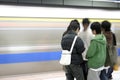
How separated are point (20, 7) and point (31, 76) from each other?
73.9 inches

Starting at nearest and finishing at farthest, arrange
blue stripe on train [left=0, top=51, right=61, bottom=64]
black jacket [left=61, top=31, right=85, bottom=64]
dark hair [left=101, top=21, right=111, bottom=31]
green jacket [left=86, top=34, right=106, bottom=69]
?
black jacket [left=61, top=31, right=85, bottom=64]
green jacket [left=86, top=34, right=106, bottom=69]
dark hair [left=101, top=21, right=111, bottom=31]
blue stripe on train [left=0, top=51, right=61, bottom=64]

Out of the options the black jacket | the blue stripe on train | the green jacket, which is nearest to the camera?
the black jacket

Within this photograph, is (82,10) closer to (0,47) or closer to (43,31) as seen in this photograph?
(43,31)

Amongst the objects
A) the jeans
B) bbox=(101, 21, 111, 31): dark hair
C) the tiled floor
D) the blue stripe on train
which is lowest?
the tiled floor

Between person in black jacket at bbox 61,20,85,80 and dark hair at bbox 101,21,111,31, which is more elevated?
dark hair at bbox 101,21,111,31

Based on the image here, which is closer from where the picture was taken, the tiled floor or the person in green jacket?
the person in green jacket

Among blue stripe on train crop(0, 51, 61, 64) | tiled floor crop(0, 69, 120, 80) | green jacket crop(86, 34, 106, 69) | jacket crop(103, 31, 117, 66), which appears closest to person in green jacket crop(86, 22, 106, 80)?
green jacket crop(86, 34, 106, 69)

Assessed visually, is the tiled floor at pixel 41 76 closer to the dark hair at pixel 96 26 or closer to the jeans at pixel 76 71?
the jeans at pixel 76 71

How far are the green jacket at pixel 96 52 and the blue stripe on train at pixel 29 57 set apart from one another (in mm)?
2692

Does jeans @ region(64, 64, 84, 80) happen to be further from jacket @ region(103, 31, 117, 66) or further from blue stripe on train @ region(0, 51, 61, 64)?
blue stripe on train @ region(0, 51, 61, 64)

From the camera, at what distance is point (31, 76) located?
243 inches

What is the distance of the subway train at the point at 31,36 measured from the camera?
233 inches

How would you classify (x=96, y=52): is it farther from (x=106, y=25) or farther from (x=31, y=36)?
(x=31, y=36)

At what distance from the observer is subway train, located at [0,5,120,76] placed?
19.4 ft
